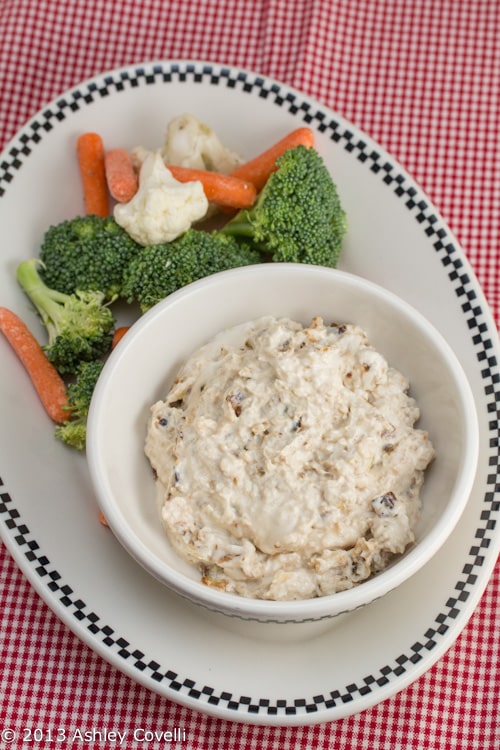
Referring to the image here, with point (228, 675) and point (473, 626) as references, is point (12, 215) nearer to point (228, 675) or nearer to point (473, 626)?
point (228, 675)

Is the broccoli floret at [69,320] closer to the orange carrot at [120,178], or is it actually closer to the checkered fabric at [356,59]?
the orange carrot at [120,178]

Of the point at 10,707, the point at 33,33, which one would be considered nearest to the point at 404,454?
the point at 10,707

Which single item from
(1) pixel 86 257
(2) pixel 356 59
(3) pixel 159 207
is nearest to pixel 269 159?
(3) pixel 159 207

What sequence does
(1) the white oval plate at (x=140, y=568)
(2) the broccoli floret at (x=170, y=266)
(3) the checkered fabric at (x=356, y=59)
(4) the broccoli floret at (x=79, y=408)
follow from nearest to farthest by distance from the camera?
1. (1) the white oval plate at (x=140, y=568)
2. (4) the broccoli floret at (x=79, y=408)
3. (2) the broccoli floret at (x=170, y=266)
4. (3) the checkered fabric at (x=356, y=59)

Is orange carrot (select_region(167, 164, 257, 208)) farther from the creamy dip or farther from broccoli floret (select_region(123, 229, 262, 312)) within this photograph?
the creamy dip

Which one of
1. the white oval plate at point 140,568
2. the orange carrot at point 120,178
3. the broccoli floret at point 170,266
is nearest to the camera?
the white oval plate at point 140,568

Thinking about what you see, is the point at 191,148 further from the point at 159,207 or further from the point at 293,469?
the point at 293,469

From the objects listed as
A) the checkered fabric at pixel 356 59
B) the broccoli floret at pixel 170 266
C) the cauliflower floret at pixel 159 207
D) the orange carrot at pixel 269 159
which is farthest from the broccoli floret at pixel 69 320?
the checkered fabric at pixel 356 59

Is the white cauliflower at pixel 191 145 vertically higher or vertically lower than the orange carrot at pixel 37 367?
higher
